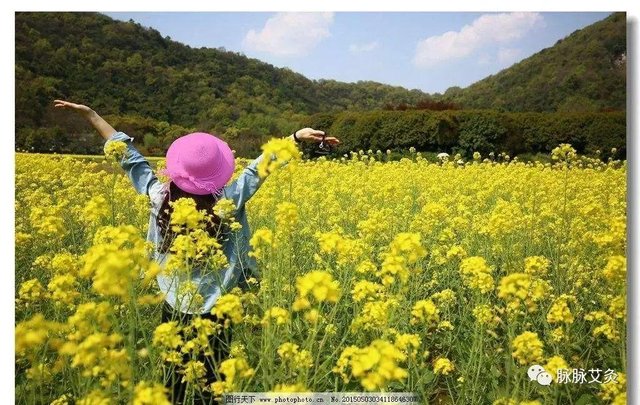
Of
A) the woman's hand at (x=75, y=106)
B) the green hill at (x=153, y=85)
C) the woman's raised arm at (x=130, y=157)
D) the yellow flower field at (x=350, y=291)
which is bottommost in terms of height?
the yellow flower field at (x=350, y=291)

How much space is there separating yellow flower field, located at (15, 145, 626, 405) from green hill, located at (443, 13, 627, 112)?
11.5 inches

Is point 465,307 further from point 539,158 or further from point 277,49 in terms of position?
point 277,49

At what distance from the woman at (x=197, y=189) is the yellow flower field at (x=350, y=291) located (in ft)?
0.37

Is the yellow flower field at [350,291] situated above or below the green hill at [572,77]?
below

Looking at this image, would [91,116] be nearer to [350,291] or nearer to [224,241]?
[224,241]

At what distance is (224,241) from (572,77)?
1904mm

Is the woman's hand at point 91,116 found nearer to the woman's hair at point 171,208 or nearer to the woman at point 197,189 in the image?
the woman at point 197,189

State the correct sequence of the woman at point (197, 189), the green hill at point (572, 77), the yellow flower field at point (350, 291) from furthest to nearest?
the green hill at point (572, 77), the woman at point (197, 189), the yellow flower field at point (350, 291)

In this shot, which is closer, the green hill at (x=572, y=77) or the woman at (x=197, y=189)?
the woman at (x=197, y=189)

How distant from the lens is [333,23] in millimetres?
2352

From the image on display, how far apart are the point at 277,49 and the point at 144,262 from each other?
1.20 meters

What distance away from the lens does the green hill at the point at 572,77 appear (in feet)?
7.83

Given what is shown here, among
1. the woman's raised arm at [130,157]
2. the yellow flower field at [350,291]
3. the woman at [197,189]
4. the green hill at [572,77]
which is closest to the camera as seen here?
the yellow flower field at [350,291]

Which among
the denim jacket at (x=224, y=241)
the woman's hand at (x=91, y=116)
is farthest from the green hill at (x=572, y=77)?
the woman's hand at (x=91, y=116)
